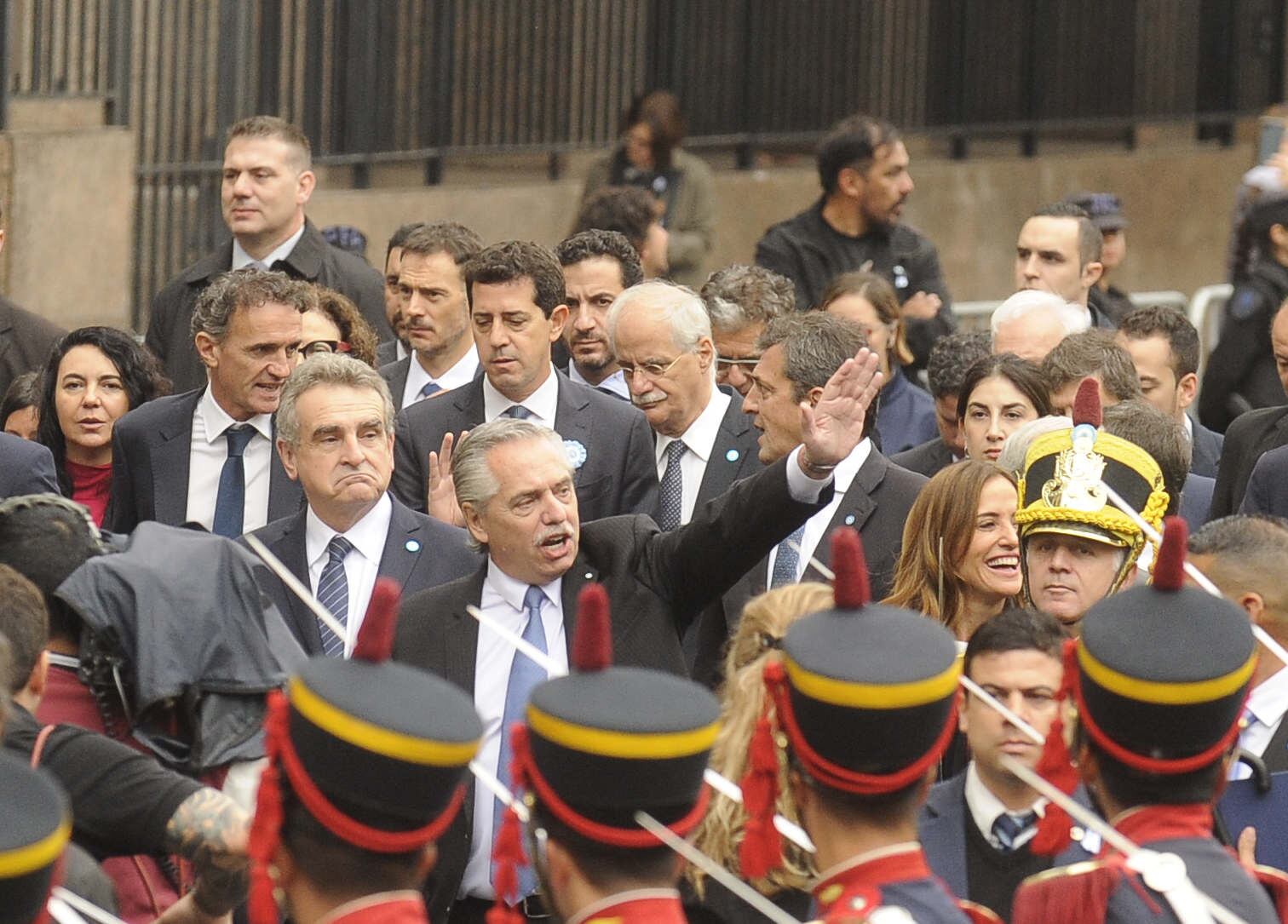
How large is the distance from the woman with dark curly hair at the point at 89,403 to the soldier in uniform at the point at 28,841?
176 inches

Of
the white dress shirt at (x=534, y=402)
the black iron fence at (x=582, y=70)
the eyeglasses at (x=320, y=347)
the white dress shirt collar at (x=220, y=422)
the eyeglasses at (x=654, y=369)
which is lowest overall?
the white dress shirt collar at (x=220, y=422)

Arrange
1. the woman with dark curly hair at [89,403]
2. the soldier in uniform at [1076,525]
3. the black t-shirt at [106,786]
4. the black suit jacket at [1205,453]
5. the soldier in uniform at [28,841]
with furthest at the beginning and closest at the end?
1. the black suit jacket at [1205,453]
2. the woman with dark curly hair at [89,403]
3. the soldier in uniform at [1076,525]
4. the black t-shirt at [106,786]
5. the soldier in uniform at [28,841]

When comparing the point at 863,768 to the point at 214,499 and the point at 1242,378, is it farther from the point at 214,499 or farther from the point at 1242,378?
the point at 1242,378

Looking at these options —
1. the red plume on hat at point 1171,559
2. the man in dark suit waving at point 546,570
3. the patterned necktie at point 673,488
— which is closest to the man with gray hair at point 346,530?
the man in dark suit waving at point 546,570

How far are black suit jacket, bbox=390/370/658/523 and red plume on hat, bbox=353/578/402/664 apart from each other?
360cm

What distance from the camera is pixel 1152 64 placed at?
59.8 ft

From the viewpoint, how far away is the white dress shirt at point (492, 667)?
6168mm

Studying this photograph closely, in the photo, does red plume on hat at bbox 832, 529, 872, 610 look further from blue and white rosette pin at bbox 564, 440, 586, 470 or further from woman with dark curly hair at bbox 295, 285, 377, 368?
woman with dark curly hair at bbox 295, 285, 377, 368

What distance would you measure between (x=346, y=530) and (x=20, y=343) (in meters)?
2.89

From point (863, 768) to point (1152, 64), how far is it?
14.8 m

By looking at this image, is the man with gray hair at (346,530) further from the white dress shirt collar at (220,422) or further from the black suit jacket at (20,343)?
the black suit jacket at (20,343)

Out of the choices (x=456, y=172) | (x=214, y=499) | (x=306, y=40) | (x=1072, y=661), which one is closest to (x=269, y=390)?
(x=214, y=499)

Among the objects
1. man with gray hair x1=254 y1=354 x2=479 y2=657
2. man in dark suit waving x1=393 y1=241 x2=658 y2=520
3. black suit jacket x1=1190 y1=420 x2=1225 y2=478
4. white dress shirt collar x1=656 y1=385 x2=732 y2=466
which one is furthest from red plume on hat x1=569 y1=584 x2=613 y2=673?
black suit jacket x1=1190 y1=420 x2=1225 y2=478

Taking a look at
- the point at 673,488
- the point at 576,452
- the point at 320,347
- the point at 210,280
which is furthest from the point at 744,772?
the point at 210,280
